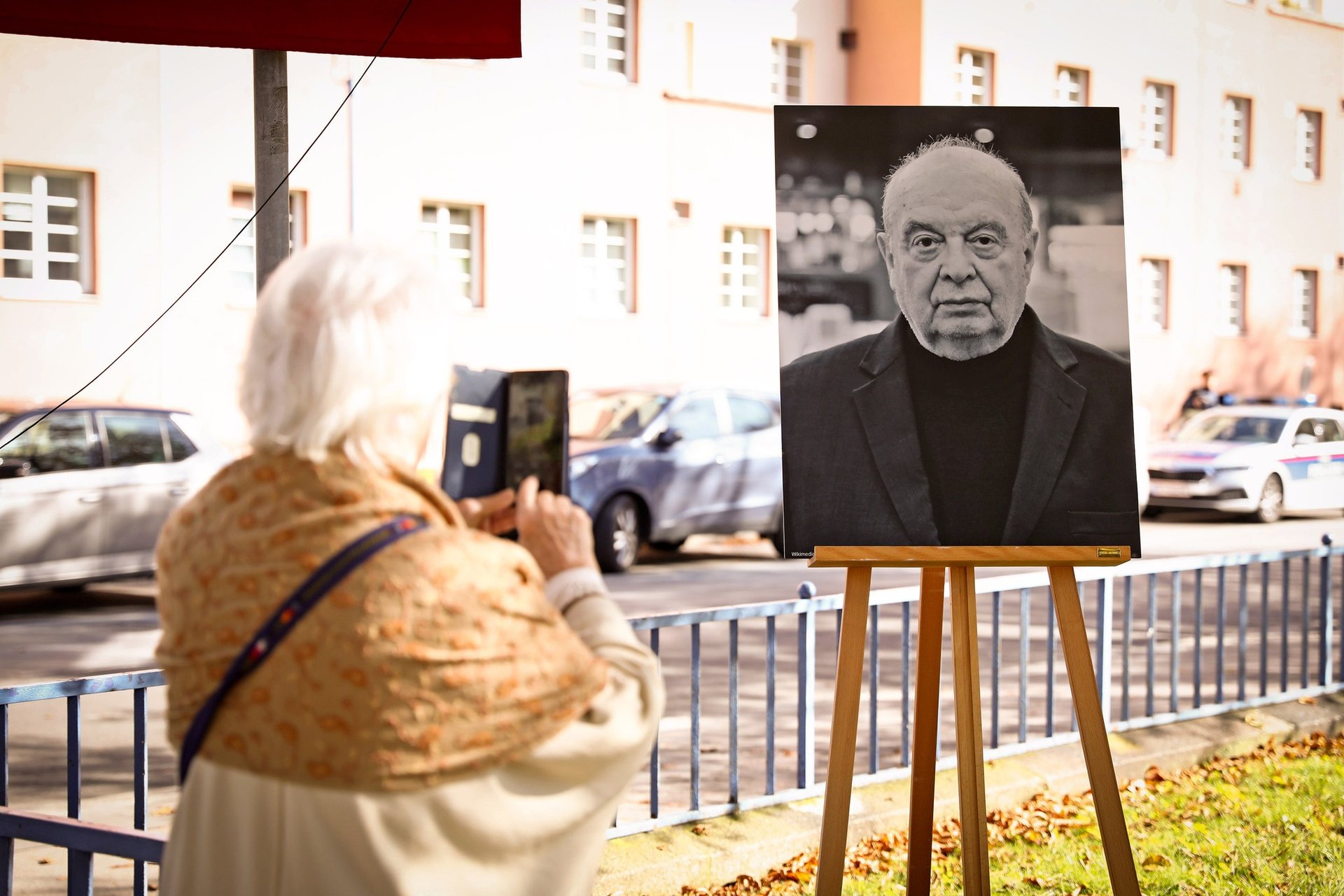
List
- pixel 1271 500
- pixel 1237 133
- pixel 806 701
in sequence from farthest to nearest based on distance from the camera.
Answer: pixel 1237 133 < pixel 1271 500 < pixel 806 701

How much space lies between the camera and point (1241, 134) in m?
28.4

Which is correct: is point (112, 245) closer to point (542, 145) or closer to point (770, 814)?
point (770, 814)

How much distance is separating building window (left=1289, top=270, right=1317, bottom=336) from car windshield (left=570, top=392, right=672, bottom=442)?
20.5 metres

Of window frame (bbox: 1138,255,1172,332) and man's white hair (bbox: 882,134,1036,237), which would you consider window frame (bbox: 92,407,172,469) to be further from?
window frame (bbox: 1138,255,1172,332)

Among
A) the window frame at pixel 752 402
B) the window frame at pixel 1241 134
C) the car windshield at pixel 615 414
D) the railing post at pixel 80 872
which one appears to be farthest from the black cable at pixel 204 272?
the window frame at pixel 1241 134

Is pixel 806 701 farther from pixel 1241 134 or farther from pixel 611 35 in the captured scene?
pixel 1241 134

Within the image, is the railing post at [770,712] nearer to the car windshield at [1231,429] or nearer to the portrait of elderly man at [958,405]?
the portrait of elderly man at [958,405]

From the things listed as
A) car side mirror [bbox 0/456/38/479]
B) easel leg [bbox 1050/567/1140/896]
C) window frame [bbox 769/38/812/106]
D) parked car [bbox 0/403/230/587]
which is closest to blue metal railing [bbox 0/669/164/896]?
car side mirror [bbox 0/456/38/479]

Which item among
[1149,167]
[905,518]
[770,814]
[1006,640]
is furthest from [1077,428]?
[1149,167]

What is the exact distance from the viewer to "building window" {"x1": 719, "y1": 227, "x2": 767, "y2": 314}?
2291 centimetres

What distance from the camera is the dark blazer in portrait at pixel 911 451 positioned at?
3.59 meters

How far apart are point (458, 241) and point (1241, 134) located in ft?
57.0

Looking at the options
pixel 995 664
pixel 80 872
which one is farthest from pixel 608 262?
pixel 80 872

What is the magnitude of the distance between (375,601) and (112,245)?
149cm
